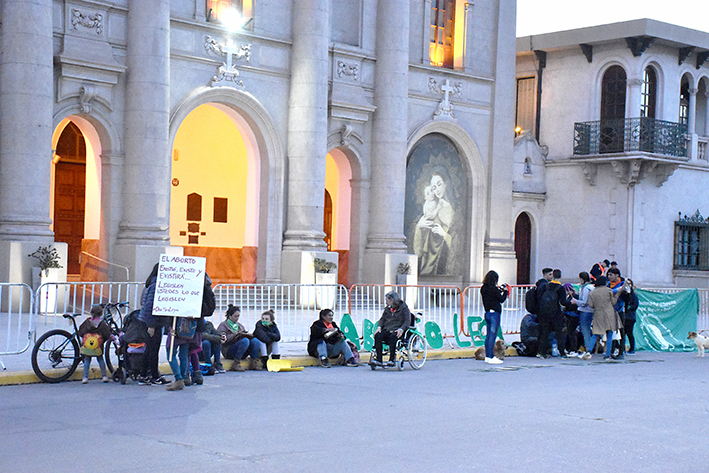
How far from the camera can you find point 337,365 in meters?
16.0

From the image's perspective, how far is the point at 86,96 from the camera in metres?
21.9

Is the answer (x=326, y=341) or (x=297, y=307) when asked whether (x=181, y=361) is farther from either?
(x=297, y=307)

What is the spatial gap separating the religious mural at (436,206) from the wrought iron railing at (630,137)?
18.4 ft

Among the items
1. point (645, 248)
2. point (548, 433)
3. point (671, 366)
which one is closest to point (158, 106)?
point (671, 366)

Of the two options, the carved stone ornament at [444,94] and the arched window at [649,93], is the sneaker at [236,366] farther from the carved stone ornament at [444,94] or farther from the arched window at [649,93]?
the arched window at [649,93]

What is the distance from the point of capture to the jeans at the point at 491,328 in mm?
17016

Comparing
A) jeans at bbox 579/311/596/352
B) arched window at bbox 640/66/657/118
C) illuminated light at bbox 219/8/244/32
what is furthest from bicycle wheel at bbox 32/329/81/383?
arched window at bbox 640/66/657/118

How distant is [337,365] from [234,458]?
7912 millimetres

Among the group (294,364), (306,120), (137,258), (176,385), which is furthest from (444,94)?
(176,385)

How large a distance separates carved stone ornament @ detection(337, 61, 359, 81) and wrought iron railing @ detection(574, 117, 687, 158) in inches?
396

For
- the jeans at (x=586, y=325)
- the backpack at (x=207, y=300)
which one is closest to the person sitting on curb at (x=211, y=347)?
the backpack at (x=207, y=300)

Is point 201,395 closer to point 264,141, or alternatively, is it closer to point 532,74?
point 264,141

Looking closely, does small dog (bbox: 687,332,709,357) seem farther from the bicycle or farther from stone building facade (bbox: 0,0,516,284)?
the bicycle

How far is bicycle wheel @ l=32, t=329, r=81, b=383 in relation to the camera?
495 inches
